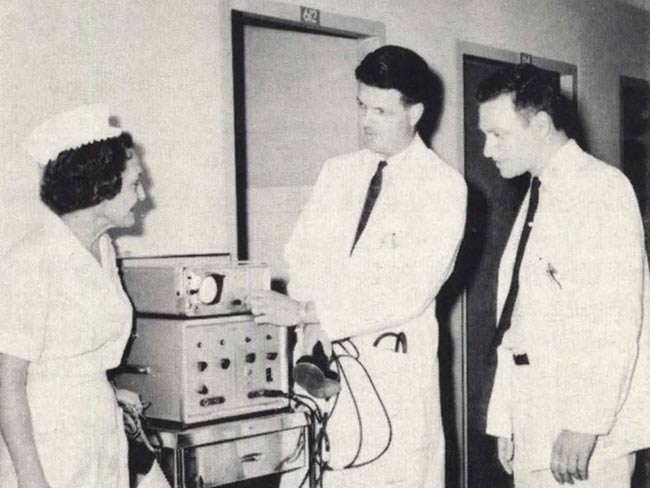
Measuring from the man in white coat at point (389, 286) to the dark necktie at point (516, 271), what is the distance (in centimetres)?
23

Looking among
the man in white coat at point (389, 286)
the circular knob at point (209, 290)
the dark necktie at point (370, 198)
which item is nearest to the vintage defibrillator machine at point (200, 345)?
the circular knob at point (209, 290)

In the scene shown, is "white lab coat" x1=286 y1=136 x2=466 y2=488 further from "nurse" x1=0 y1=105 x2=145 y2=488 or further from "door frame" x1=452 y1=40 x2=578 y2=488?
"door frame" x1=452 y1=40 x2=578 y2=488

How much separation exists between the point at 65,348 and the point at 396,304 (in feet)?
3.27

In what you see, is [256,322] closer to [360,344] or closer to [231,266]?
[231,266]

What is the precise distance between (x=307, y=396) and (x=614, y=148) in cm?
401

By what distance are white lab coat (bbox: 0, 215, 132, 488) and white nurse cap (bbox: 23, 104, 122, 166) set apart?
18 cm

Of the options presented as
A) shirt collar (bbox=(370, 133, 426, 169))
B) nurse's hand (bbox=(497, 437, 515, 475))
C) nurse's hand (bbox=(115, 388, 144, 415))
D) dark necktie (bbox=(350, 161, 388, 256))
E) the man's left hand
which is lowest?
nurse's hand (bbox=(497, 437, 515, 475))

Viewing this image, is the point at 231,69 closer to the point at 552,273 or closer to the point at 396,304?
the point at 396,304

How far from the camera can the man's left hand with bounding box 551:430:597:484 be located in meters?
2.27

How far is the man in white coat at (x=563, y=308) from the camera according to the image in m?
2.26

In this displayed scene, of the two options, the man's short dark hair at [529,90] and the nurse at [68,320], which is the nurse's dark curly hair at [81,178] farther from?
the man's short dark hair at [529,90]

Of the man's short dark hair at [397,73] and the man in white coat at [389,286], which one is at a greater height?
the man's short dark hair at [397,73]

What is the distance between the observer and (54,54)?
8.84ft

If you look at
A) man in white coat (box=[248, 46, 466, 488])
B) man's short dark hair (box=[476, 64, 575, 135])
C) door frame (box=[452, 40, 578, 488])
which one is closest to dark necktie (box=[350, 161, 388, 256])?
man in white coat (box=[248, 46, 466, 488])
